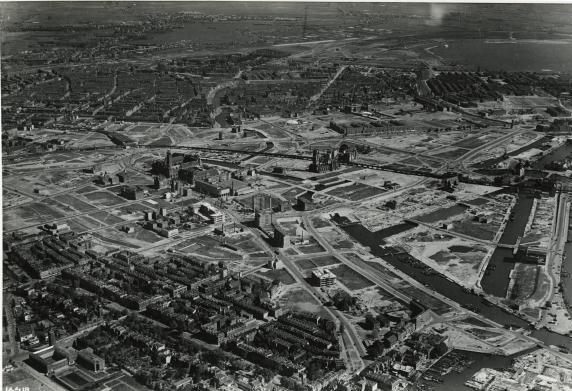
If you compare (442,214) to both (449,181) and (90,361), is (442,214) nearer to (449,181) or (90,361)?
(449,181)

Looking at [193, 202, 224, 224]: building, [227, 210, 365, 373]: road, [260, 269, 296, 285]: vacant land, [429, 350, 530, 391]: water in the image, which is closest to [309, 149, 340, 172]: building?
[193, 202, 224, 224]: building

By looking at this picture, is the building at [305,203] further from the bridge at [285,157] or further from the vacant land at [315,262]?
the bridge at [285,157]

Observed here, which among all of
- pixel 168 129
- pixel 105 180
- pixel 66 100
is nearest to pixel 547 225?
pixel 105 180

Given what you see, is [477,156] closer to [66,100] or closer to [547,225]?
[547,225]

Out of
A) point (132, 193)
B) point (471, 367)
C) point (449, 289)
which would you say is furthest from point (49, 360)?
point (132, 193)

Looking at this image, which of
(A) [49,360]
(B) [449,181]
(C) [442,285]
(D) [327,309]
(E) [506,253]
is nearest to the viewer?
(A) [49,360]
